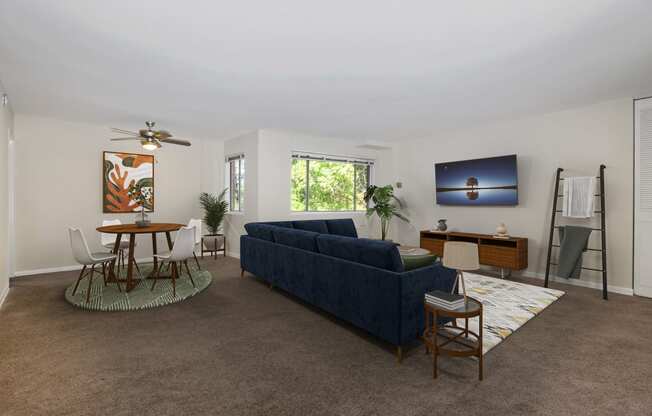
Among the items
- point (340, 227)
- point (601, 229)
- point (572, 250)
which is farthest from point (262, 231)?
point (601, 229)

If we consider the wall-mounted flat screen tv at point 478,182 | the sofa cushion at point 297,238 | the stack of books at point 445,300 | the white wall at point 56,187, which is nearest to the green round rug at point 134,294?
the white wall at point 56,187

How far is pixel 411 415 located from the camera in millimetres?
1863

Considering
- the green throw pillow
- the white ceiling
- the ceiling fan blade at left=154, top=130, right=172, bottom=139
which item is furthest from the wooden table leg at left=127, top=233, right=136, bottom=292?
the green throw pillow

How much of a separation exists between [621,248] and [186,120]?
21.7ft

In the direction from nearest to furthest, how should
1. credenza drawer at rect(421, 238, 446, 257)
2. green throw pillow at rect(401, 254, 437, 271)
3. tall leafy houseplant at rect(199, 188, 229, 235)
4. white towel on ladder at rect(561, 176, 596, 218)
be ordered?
green throw pillow at rect(401, 254, 437, 271)
white towel on ladder at rect(561, 176, 596, 218)
credenza drawer at rect(421, 238, 446, 257)
tall leafy houseplant at rect(199, 188, 229, 235)

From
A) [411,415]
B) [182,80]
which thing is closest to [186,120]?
[182,80]

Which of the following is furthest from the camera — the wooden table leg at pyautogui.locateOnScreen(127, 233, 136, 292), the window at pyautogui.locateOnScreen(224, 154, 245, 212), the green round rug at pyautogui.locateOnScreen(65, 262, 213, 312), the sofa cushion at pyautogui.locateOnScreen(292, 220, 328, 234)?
the window at pyautogui.locateOnScreen(224, 154, 245, 212)

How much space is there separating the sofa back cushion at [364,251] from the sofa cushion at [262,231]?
3.88 feet

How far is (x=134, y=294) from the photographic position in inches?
160

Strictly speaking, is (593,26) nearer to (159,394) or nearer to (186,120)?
(159,394)

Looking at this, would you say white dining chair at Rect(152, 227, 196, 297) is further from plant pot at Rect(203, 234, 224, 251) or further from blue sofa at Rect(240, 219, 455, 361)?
plant pot at Rect(203, 234, 224, 251)

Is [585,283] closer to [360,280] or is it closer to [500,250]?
[500,250]

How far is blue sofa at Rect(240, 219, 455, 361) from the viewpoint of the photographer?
250 cm

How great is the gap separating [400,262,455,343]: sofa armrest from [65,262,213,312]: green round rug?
274cm
